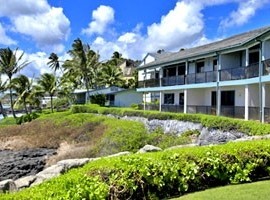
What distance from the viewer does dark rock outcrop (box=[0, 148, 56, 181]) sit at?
73.0ft

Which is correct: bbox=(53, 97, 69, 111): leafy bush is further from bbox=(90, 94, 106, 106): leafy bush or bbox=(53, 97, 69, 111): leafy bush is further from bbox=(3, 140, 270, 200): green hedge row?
bbox=(3, 140, 270, 200): green hedge row

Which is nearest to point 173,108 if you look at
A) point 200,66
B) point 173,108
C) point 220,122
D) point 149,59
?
point 173,108

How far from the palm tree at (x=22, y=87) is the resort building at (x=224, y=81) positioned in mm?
21050

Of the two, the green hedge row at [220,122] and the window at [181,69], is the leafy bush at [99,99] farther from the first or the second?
the green hedge row at [220,122]

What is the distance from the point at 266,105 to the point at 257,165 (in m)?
17.6

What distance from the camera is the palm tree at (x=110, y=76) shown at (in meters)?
69.2

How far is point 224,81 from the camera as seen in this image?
30781 millimetres

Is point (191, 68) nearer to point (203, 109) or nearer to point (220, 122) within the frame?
point (203, 109)

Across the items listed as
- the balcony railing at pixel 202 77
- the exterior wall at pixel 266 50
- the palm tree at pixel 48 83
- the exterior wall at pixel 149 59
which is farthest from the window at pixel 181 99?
the palm tree at pixel 48 83

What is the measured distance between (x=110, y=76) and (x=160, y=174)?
203 ft

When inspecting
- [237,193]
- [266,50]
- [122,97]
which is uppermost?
[266,50]

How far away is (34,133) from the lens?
128 ft

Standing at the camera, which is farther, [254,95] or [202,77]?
[202,77]

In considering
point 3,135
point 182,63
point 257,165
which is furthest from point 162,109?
point 257,165
